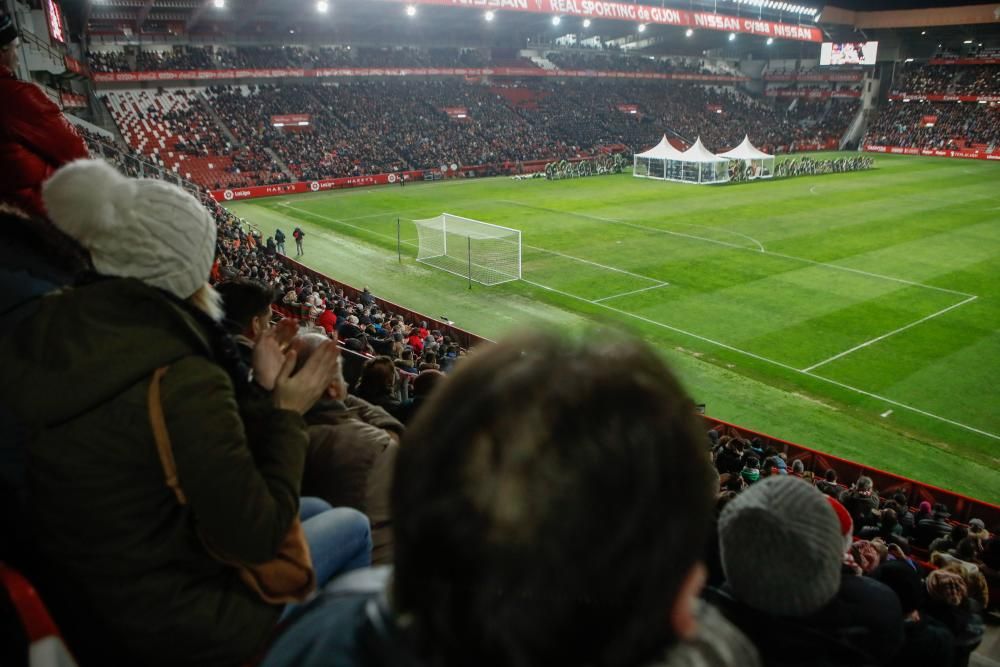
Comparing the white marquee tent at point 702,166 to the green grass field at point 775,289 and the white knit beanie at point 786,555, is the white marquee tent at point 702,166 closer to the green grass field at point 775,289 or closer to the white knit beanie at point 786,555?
the green grass field at point 775,289

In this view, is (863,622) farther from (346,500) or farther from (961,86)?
(961,86)

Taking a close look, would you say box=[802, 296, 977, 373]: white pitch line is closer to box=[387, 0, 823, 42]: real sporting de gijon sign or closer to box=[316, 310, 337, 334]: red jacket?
box=[316, 310, 337, 334]: red jacket

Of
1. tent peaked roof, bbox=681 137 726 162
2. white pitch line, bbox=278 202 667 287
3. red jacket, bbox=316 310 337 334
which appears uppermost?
tent peaked roof, bbox=681 137 726 162

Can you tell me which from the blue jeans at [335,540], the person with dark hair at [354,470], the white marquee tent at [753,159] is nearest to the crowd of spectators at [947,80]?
the white marquee tent at [753,159]

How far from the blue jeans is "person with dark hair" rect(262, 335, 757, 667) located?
1440 millimetres

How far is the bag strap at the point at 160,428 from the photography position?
69.2 inches

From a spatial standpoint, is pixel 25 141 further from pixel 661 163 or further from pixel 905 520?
pixel 661 163

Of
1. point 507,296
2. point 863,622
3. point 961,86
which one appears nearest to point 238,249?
point 507,296

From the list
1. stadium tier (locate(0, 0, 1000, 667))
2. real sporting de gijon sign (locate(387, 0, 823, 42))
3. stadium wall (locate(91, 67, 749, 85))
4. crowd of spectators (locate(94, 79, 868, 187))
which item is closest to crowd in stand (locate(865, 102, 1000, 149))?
crowd of spectators (locate(94, 79, 868, 187))

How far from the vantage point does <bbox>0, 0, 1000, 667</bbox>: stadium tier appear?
926 mm

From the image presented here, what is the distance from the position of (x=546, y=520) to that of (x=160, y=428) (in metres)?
1.30

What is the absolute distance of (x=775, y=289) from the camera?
64.4ft

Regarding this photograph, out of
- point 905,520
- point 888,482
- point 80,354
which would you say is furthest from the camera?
point 888,482

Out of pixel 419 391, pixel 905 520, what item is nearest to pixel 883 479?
pixel 905 520
